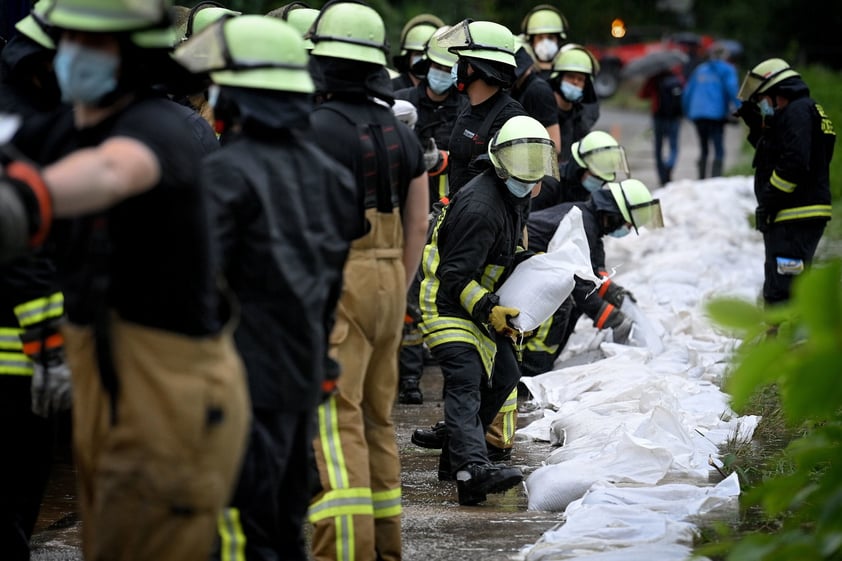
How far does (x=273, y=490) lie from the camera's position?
158 inches

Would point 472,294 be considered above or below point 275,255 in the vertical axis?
below

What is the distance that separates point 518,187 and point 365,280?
5.46 ft

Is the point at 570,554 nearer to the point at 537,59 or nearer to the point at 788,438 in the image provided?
the point at 788,438

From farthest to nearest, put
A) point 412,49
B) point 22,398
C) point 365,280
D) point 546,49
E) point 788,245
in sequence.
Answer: point 546,49
point 412,49
point 788,245
point 365,280
point 22,398

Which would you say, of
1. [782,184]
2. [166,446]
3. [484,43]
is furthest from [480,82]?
[166,446]

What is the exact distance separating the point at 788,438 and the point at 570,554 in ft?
7.83

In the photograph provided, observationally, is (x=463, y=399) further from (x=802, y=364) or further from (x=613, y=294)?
(x=802, y=364)

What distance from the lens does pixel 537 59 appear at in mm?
11312

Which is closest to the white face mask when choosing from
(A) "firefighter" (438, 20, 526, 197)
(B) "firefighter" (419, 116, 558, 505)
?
(A) "firefighter" (438, 20, 526, 197)

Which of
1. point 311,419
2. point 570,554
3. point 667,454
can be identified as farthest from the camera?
point 667,454

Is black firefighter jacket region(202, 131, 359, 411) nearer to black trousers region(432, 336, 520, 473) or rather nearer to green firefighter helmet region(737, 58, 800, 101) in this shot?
black trousers region(432, 336, 520, 473)

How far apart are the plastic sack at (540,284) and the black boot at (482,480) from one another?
73 centimetres

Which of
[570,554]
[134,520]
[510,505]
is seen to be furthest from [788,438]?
[134,520]

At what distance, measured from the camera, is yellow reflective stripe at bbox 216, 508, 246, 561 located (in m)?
3.99
